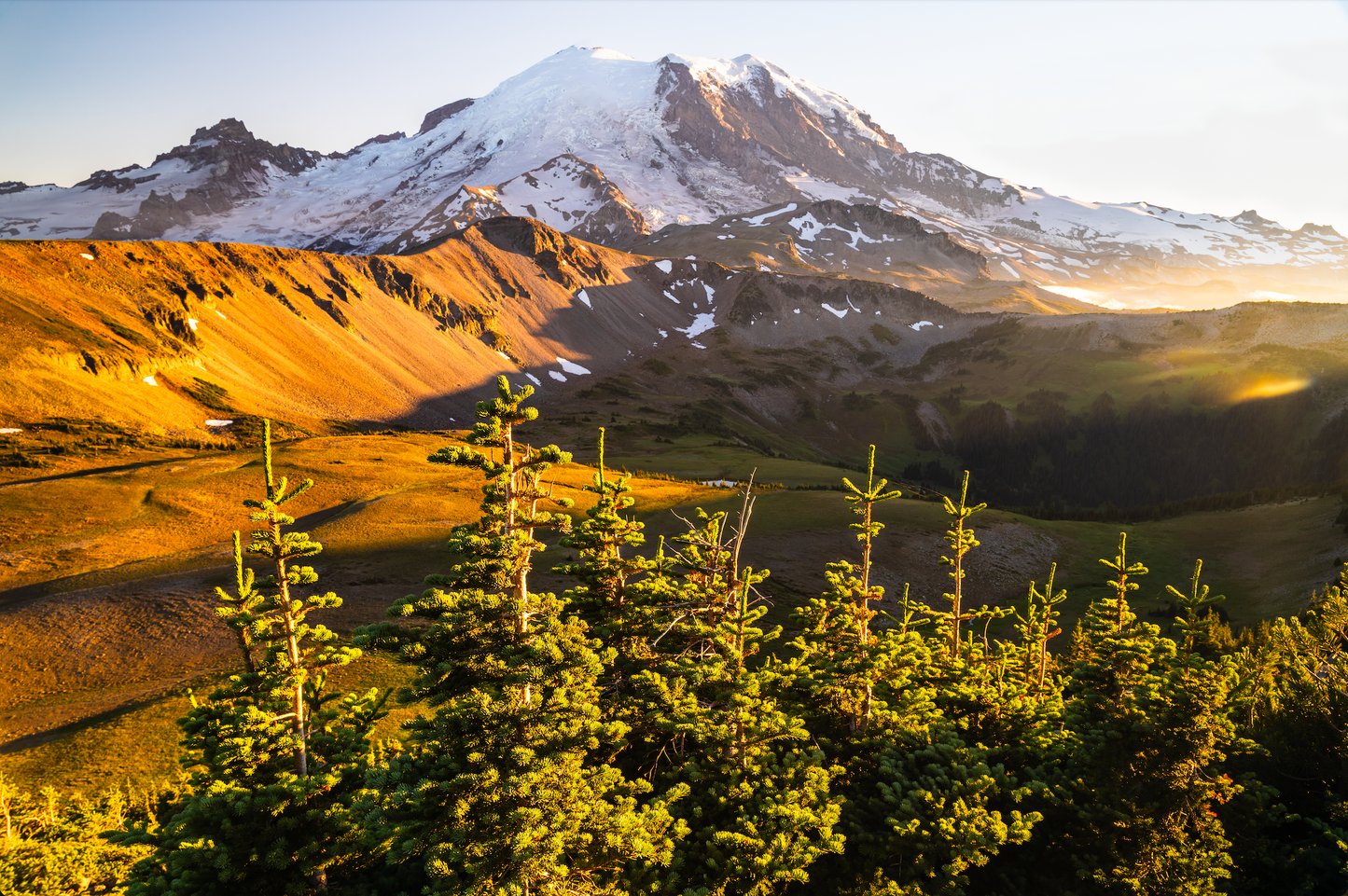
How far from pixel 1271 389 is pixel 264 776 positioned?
18596 centimetres

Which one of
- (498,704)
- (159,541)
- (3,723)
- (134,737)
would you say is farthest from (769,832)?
(159,541)

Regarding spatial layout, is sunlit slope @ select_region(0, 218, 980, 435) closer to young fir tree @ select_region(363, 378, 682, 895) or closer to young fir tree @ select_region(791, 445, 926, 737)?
young fir tree @ select_region(363, 378, 682, 895)

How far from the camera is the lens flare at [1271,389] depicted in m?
139

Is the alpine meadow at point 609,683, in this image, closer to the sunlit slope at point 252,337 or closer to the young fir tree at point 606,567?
the young fir tree at point 606,567

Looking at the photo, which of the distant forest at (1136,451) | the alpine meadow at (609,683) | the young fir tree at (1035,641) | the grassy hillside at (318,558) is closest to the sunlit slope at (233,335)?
the alpine meadow at (609,683)

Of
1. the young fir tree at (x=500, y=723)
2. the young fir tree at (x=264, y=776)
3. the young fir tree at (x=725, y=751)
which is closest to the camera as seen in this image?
the young fir tree at (x=500, y=723)

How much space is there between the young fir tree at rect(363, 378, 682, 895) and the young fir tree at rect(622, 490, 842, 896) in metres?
3.21

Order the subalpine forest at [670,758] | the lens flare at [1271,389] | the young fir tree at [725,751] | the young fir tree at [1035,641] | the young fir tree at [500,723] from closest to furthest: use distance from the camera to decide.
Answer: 1. the young fir tree at [500,723]
2. the subalpine forest at [670,758]
3. the young fir tree at [725,751]
4. the young fir tree at [1035,641]
5. the lens flare at [1271,389]

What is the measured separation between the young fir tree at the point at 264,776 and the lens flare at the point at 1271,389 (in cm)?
Result: 18099

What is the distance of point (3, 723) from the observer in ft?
84.5

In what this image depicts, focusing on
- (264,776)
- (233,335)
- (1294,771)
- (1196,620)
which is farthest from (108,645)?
(233,335)

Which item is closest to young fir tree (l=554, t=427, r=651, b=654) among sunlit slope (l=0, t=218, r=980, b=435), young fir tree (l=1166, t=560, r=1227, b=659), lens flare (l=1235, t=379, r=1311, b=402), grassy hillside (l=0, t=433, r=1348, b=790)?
grassy hillside (l=0, t=433, r=1348, b=790)

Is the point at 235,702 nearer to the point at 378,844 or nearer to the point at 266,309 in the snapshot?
the point at 378,844

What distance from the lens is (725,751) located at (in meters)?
18.7
